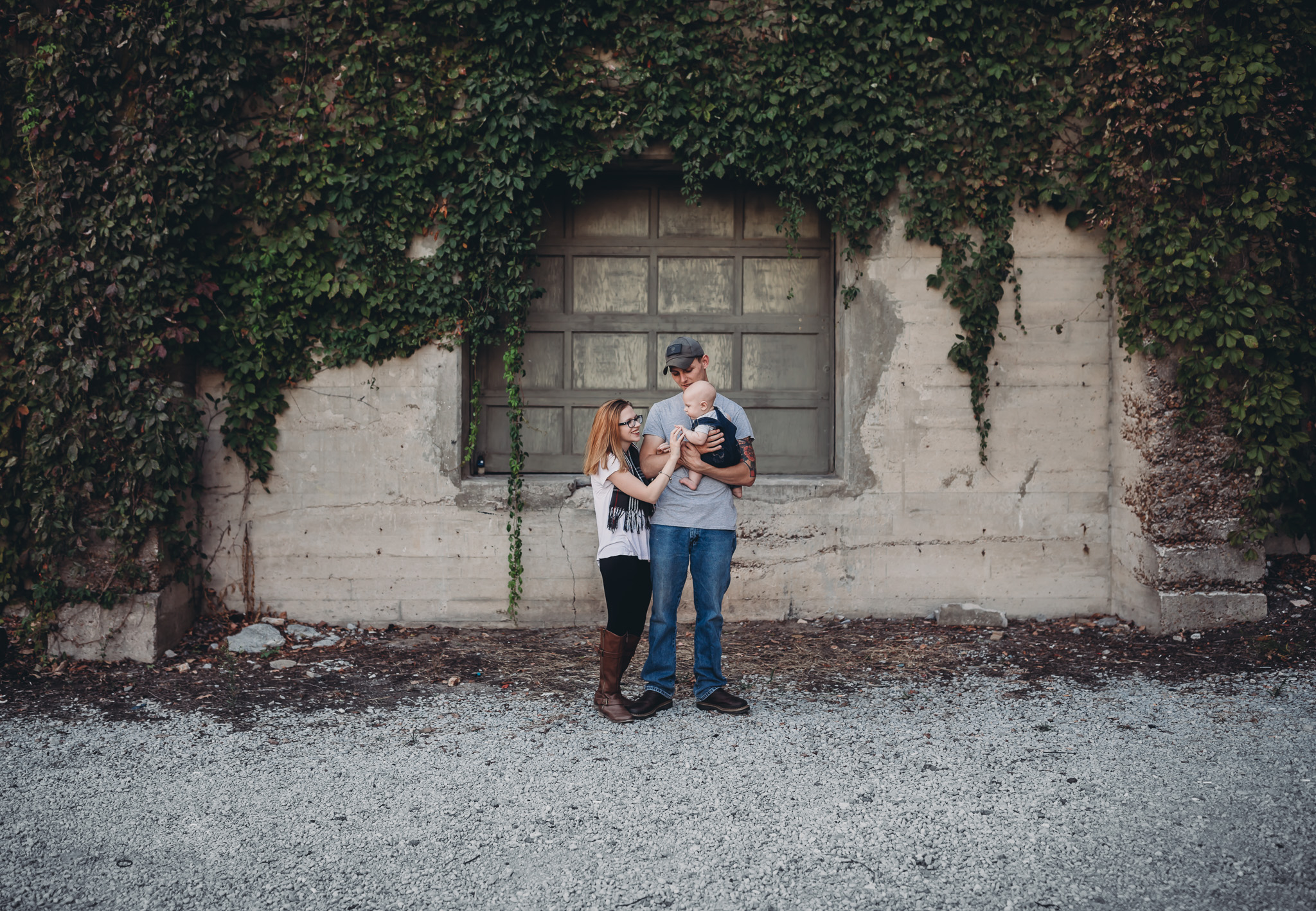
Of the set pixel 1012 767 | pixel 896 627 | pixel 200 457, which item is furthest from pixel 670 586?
pixel 200 457

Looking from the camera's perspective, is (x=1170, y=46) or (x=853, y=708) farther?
(x=1170, y=46)

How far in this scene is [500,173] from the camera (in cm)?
591

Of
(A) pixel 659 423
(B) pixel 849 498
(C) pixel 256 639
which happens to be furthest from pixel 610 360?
(C) pixel 256 639

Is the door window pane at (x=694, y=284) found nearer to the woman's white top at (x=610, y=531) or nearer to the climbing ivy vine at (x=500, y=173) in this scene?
the climbing ivy vine at (x=500, y=173)

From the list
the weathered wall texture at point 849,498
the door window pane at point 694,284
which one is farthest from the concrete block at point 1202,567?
the door window pane at point 694,284

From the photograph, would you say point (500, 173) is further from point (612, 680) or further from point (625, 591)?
point (612, 680)

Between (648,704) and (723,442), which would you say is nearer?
(723,442)

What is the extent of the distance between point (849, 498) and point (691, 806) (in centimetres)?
316

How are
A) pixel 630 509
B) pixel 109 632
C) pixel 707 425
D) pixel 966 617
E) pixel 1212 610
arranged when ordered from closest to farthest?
pixel 707 425
pixel 630 509
pixel 109 632
pixel 1212 610
pixel 966 617

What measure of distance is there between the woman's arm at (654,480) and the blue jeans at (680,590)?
224 millimetres

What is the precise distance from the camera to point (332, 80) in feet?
19.6

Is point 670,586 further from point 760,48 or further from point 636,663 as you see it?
point 760,48

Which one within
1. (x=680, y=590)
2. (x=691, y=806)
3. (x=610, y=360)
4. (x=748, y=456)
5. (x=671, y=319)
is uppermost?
(x=671, y=319)

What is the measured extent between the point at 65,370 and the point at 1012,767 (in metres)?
5.59
